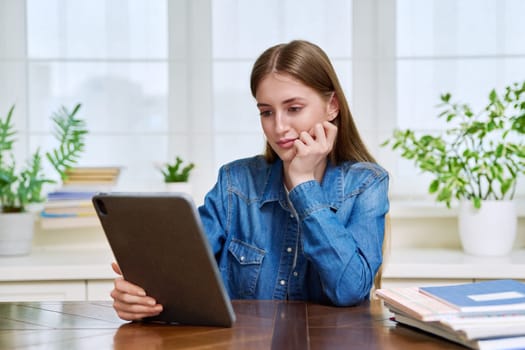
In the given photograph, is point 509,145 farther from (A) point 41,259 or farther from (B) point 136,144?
(A) point 41,259

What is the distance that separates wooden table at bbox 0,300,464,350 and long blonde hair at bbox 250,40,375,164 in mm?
531

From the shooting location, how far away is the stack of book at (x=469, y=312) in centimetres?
115

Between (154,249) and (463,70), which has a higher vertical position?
(463,70)

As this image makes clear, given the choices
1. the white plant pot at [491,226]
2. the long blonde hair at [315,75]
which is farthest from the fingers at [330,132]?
the white plant pot at [491,226]

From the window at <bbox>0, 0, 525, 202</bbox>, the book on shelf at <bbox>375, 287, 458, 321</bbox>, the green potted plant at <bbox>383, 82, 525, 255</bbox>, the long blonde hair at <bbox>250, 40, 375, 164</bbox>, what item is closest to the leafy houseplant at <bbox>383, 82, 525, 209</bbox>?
the green potted plant at <bbox>383, 82, 525, 255</bbox>

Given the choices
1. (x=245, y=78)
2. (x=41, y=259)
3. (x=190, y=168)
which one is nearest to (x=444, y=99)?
(x=245, y=78)

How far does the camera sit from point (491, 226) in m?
2.64

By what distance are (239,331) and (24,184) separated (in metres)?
1.73

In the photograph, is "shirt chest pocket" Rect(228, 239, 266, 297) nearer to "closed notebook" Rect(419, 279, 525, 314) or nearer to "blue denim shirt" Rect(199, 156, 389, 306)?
"blue denim shirt" Rect(199, 156, 389, 306)

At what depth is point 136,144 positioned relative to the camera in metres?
3.07

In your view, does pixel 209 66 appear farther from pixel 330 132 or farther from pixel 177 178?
pixel 330 132

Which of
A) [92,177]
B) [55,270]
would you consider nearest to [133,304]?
[55,270]

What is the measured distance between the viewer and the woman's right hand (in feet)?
4.52

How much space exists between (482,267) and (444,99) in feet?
2.14
